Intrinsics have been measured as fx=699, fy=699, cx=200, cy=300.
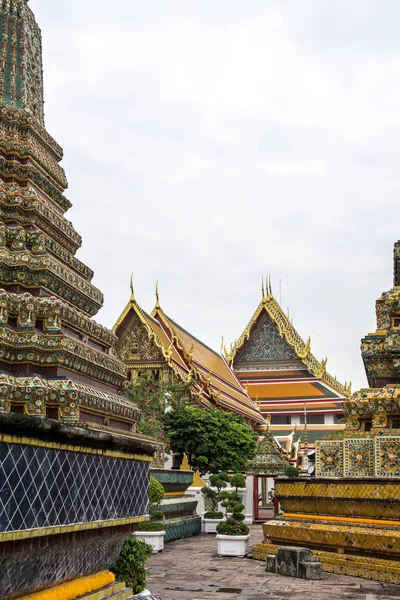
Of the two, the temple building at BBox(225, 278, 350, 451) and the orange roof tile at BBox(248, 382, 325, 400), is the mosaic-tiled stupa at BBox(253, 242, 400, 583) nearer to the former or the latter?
the temple building at BBox(225, 278, 350, 451)

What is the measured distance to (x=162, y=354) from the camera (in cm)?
2467

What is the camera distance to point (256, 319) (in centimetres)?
3416

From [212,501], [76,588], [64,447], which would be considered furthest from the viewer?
[212,501]

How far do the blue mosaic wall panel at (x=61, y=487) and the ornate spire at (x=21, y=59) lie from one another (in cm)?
639

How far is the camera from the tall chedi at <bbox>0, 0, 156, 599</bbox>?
3.13m

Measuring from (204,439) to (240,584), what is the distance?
12.6m

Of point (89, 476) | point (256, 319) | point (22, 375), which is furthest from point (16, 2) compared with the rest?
point (256, 319)

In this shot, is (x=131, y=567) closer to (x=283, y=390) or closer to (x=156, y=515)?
(x=156, y=515)

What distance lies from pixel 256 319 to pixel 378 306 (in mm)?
23406

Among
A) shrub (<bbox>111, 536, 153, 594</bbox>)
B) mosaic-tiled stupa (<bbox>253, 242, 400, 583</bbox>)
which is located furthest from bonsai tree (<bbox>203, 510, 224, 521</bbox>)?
shrub (<bbox>111, 536, 153, 594</bbox>)

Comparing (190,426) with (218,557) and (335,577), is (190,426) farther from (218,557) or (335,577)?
(335,577)

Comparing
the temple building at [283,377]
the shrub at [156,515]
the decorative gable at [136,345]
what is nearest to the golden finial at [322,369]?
the temple building at [283,377]

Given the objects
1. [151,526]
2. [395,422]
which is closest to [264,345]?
[151,526]

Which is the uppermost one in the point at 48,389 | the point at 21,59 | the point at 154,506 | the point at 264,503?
the point at 21,59
